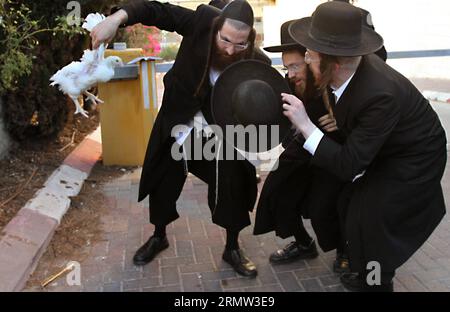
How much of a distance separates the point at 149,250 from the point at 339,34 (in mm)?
1922

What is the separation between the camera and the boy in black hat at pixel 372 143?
2248mm

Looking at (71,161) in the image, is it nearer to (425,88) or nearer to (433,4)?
(425,88)

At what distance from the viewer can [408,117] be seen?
2361 mm

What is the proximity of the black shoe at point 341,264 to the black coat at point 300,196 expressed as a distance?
16 cm

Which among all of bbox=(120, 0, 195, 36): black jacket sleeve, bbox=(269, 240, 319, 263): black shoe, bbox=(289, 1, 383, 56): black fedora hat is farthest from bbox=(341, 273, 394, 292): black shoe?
bbox=(120, 0, 195, 36): black jacket sleeve

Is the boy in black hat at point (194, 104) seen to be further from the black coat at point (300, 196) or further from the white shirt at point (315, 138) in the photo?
the white shirt at point (315, 138)

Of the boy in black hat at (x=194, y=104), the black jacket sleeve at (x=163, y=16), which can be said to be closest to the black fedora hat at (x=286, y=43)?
the boy in black hat at (x=194, y=104)

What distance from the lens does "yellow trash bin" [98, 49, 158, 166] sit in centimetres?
461

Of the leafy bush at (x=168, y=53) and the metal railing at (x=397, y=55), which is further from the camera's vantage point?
the leafy bush at (x=168, y=53)

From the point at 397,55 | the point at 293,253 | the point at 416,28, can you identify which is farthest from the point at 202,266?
the point at 416,28

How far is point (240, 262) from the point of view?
3.13 m

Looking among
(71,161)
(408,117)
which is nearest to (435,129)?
(408,117)

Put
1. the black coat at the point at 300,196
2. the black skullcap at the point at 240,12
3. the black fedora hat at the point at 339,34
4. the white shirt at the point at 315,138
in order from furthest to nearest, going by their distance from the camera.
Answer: the black coat at the point at 300,196 → the black skullcap at the point at 240,12 → the white shirt at the point at 315,138 → the black fedora hat at the point at 339,34

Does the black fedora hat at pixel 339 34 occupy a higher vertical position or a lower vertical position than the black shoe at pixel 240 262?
higher
